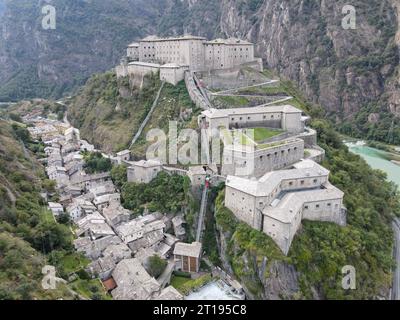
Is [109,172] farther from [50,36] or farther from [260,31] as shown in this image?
[50,36]

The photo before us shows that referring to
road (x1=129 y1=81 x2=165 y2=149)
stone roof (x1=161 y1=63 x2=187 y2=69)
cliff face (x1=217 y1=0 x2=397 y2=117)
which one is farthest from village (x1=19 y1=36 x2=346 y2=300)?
cliff face (x1=217 y1=0 x2=397 y2=117)

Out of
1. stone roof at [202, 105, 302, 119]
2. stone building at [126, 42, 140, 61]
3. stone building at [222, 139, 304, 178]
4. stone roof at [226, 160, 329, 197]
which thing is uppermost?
stone building at [126, 42, 140, 61]

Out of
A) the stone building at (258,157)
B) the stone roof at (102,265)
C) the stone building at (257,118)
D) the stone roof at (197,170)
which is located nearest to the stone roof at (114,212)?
the stone roof at (102,265)

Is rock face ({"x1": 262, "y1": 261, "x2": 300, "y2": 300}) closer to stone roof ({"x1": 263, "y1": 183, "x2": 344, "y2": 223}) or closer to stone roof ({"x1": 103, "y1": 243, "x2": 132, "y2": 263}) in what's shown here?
stone roof ({"x1": 263, "y1": 183, "x2": 344, "y2": 223})

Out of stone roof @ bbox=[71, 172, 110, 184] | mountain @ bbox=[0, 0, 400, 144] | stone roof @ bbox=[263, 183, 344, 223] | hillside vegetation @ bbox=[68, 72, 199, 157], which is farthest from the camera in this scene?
mountain @ bbox=[0, 0, 400, 144]

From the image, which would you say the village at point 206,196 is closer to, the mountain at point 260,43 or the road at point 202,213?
the road at point 202,213
